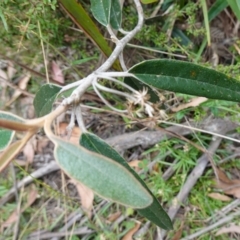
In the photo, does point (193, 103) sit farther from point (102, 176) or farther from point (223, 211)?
point (102, 176)

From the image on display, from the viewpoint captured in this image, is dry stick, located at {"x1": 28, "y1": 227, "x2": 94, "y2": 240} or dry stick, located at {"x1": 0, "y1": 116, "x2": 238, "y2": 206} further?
dry stick, located at {"x1": 28, "y1": 227, "x2": 94, "y2": 240}

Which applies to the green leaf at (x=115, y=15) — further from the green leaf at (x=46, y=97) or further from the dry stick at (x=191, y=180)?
the dry stick at (x=191, y=180)

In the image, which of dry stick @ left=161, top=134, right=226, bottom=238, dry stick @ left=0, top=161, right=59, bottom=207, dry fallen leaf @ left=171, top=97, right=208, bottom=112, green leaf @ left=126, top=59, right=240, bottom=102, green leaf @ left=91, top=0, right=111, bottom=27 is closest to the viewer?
green leaf @ left=126, top=59, right=240, bottom=102

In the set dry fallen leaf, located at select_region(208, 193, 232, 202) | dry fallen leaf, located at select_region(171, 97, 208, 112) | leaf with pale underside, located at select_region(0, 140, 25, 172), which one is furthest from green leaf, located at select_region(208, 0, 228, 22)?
leaf with pale underside, located at select_region(0, 140, 25, 172)

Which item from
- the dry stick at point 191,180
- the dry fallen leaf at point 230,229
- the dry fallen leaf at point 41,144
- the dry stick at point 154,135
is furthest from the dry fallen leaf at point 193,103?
the dry fallen leaf at point 41,144

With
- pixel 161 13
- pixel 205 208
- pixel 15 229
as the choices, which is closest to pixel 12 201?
pixel 15 229

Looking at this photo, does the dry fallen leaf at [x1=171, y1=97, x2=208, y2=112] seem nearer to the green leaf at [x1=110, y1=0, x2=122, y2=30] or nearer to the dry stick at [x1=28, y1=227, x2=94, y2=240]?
the green leaf at [x1=110, y1=0, x2=122, y2=30]

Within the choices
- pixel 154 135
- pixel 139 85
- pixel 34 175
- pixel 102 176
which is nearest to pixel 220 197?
pixel 154 135
